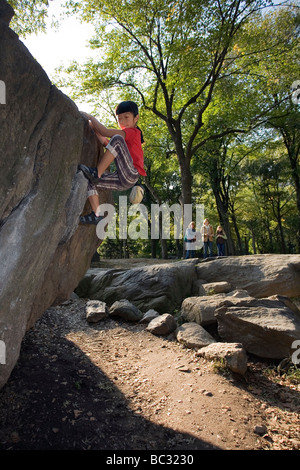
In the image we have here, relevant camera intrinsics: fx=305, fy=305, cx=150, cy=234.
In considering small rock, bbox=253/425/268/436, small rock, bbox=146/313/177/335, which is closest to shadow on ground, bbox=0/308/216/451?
small rock, bbox=253/425/268/436

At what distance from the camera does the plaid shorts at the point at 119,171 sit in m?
3.68

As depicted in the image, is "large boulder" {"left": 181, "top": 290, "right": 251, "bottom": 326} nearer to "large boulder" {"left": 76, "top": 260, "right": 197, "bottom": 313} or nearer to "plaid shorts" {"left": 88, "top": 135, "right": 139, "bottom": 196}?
"large boulder" {"left": 76, "top": 260, "right": 197, "bottom": 313}

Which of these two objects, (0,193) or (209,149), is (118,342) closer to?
(0,193)

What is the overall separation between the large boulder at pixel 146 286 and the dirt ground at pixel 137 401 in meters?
2.12

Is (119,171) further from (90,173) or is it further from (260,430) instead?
(260,430)

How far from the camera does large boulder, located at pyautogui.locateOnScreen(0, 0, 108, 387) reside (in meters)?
2.72

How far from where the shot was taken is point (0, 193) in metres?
2.67

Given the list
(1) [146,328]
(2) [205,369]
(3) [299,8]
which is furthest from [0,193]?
(3) [299,8]

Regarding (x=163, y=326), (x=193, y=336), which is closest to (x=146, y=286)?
(x=163, y=326)

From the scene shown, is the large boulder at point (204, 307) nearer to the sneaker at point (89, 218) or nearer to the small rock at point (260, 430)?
the small rock at point (260, 430)

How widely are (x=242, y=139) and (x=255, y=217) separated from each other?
983 centimetres

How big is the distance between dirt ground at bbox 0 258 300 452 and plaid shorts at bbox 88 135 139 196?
273cm

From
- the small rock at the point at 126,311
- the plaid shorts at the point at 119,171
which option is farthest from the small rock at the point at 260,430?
the small rock at the point at 126,311

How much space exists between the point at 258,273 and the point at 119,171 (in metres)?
6.76
